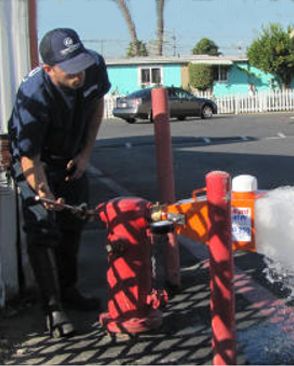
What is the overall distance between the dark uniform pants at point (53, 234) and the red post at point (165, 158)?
0.54 m

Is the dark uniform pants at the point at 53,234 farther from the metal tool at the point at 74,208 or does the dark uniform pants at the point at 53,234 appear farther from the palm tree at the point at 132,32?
the palm tree at the point at 132,32

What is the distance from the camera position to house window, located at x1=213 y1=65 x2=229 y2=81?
156 ft

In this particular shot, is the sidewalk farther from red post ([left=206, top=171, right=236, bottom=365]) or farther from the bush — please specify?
the bush

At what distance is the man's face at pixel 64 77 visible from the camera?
3.99 metres

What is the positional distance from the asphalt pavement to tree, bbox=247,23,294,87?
36.9 m

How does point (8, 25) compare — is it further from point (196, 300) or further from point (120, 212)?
point (196, 300)

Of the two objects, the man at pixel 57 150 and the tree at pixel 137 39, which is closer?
the man at pixel 57 150

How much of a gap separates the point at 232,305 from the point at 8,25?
2607mm

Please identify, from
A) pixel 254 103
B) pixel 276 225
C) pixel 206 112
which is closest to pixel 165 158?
pixel 276 225

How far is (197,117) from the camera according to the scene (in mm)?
33188

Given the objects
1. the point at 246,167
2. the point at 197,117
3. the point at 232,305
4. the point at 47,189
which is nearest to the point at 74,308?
Result: the point at 47,189

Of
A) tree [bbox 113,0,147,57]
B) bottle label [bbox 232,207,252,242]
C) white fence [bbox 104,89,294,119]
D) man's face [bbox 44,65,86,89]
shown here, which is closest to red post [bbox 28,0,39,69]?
man's face [bbox 44,65,86,89]

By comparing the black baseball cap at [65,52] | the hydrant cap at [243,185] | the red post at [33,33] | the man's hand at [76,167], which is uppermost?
the red post at [33,33]

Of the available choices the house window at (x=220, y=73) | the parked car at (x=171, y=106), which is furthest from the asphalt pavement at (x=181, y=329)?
the house window at (x=220, y=73)
